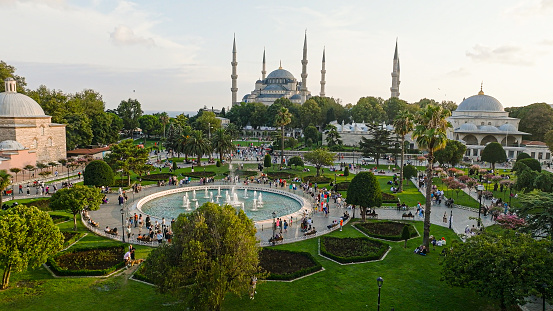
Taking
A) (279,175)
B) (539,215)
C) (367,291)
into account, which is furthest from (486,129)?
(367,291)

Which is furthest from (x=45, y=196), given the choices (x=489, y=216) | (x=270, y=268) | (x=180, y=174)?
(x=489, y=216)

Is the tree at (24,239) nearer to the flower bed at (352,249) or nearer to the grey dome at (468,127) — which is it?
the flower bed at (352,249)

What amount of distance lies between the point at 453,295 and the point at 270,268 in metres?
7.04

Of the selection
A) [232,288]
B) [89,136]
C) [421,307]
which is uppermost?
[89,136]

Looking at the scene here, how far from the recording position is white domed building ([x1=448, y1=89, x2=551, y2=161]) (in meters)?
55.6

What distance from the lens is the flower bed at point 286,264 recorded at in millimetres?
15231

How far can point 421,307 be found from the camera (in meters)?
13.2

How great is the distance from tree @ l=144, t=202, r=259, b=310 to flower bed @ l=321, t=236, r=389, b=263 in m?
6.57

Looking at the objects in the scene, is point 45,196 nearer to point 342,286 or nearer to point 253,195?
point 253,195

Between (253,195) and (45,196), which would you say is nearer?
(45,196)

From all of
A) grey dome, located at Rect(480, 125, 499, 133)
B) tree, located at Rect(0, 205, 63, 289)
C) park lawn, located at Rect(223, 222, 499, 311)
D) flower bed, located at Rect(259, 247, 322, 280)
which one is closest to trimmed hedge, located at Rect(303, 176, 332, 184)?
flower bed, located at Rect(259, 247, 322, 280)

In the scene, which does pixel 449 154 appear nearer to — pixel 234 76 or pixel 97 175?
pixel 97 175

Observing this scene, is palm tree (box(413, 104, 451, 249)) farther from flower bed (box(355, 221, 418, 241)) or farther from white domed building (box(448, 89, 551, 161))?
white domed building (box(448, 89, 551, 161))

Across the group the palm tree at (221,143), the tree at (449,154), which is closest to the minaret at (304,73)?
the palm tree at (221,143)
